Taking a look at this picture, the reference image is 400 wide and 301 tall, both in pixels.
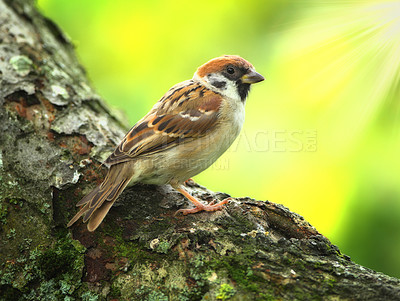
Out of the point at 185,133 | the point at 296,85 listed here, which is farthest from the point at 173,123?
the point at 296,85

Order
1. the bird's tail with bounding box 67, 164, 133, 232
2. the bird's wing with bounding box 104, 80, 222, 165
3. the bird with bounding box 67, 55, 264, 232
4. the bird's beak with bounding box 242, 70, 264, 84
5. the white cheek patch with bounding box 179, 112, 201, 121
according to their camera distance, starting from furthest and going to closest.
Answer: the bird's beak with bounding box 242, 70, 264, 84 → the white cheek patch with bounding box 179, 112, 201, 121 → the bird's wing with bounding box 104, 80, 222, 165 → the bird with bounding box 67, 55, 264, 232 → the bird's tail with bounding box 67, 164, 133, 232

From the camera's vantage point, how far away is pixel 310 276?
7.09 ft

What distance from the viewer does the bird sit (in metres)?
3.18

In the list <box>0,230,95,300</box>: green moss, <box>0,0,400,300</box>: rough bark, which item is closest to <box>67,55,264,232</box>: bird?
<box>0,0,400,300</box>: rough bark

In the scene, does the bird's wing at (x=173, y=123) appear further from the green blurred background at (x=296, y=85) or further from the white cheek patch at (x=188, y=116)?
the green blurred background at (x=296, y=85)

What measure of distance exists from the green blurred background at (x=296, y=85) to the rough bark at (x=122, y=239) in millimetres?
761

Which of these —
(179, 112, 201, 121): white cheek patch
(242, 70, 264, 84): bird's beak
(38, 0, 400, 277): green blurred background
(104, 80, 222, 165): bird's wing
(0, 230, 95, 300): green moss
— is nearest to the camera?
(38, 0, 400, 277): green blurred background

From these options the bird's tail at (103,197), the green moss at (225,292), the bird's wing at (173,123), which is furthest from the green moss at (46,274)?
the bird's wing at (173,123)

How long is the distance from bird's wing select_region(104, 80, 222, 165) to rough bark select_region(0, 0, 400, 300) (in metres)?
0.25

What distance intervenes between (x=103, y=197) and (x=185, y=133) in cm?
100

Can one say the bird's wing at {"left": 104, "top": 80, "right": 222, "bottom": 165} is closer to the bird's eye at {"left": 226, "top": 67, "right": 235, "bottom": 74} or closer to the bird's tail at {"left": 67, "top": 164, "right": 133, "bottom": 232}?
the bird's tail at {"left": 67, "top": 164, "right": 133, "bottom": 232}

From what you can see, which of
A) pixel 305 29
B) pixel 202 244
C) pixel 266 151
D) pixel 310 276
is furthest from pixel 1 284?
pixel 266 151

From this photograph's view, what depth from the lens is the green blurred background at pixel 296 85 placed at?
6.08ft

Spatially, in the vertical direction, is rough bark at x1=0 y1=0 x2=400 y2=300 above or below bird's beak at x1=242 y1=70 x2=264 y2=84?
below
